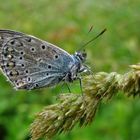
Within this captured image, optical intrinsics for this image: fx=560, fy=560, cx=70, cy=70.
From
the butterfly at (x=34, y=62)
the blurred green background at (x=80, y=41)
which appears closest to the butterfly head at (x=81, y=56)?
the butterfly at (x=34, y=62)

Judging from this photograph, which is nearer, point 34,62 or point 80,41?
point 34,62

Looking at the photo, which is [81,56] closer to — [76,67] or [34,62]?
[76,67]

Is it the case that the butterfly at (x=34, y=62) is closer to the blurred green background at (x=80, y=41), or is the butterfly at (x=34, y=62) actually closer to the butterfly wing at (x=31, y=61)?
the butterfly wing at (x=31, y=61)

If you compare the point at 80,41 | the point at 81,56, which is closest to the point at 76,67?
the point at 81,56

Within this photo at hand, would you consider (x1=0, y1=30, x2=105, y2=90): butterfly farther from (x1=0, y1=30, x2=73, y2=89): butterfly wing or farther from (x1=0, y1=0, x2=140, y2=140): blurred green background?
(x1=0, y1=0, x2=140, y2=140): blurred green background

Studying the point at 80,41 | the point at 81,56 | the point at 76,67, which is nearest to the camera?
the point at 76,67

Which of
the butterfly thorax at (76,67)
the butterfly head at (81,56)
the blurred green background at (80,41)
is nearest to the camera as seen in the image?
the butterfly thorax at (76,67)

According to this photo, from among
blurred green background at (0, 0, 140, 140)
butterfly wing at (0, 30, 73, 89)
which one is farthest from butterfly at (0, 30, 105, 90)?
A: blurred green background at (0, 0, 140, 140)
